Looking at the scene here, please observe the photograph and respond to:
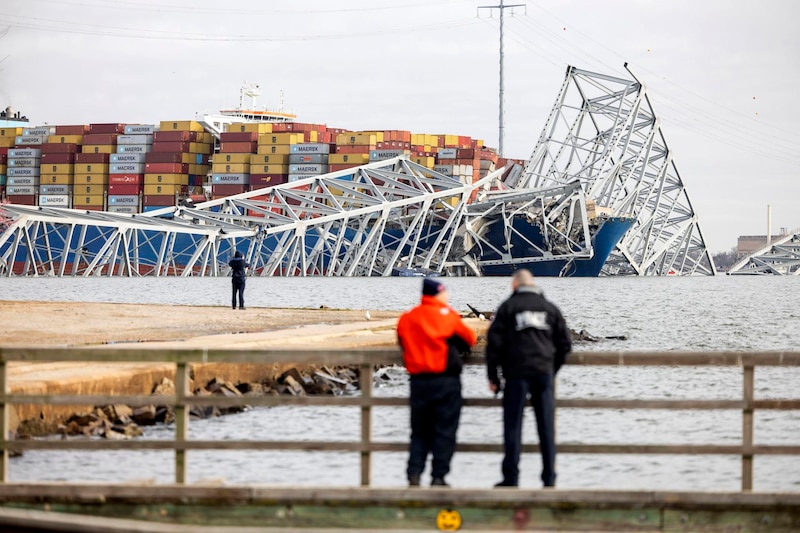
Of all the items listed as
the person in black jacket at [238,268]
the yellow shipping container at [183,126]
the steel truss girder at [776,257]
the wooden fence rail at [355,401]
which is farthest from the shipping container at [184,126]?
the wooden fence rail at [355,401]

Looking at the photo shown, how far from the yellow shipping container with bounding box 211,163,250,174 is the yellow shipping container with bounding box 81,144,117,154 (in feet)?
42.5

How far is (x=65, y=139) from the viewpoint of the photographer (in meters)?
138

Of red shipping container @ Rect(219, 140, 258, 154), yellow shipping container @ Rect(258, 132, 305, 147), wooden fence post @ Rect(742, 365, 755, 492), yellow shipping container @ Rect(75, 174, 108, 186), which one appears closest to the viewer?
wooden fence post @ Rect(742, 365, 755, 492)

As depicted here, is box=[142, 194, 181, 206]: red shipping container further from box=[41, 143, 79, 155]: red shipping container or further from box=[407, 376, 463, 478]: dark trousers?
box=[407, 376, 463, 478]: dark trousers

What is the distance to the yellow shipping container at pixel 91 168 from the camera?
435ft

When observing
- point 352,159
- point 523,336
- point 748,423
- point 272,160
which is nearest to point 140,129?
point 272,160

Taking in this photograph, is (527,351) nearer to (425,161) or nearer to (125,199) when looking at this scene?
(425,161)

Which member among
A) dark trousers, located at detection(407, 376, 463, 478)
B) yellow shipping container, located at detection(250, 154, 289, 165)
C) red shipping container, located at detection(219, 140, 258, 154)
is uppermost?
red shipping container, located at detection(219, 140, 258, 154)

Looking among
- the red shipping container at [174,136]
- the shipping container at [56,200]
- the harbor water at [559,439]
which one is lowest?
the harbor water at [559,439]

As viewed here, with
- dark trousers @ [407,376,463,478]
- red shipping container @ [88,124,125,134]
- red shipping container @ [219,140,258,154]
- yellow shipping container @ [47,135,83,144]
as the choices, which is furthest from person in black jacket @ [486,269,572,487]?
yellow shipping container @ [47,135,83,144]

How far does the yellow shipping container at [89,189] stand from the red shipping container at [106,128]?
689 cm

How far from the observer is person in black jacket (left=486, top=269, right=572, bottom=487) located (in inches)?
321

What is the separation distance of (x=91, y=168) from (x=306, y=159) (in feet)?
79.8

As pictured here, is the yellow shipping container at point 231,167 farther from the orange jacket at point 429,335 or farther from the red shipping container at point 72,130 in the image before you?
the orange jacket at point 429,335
